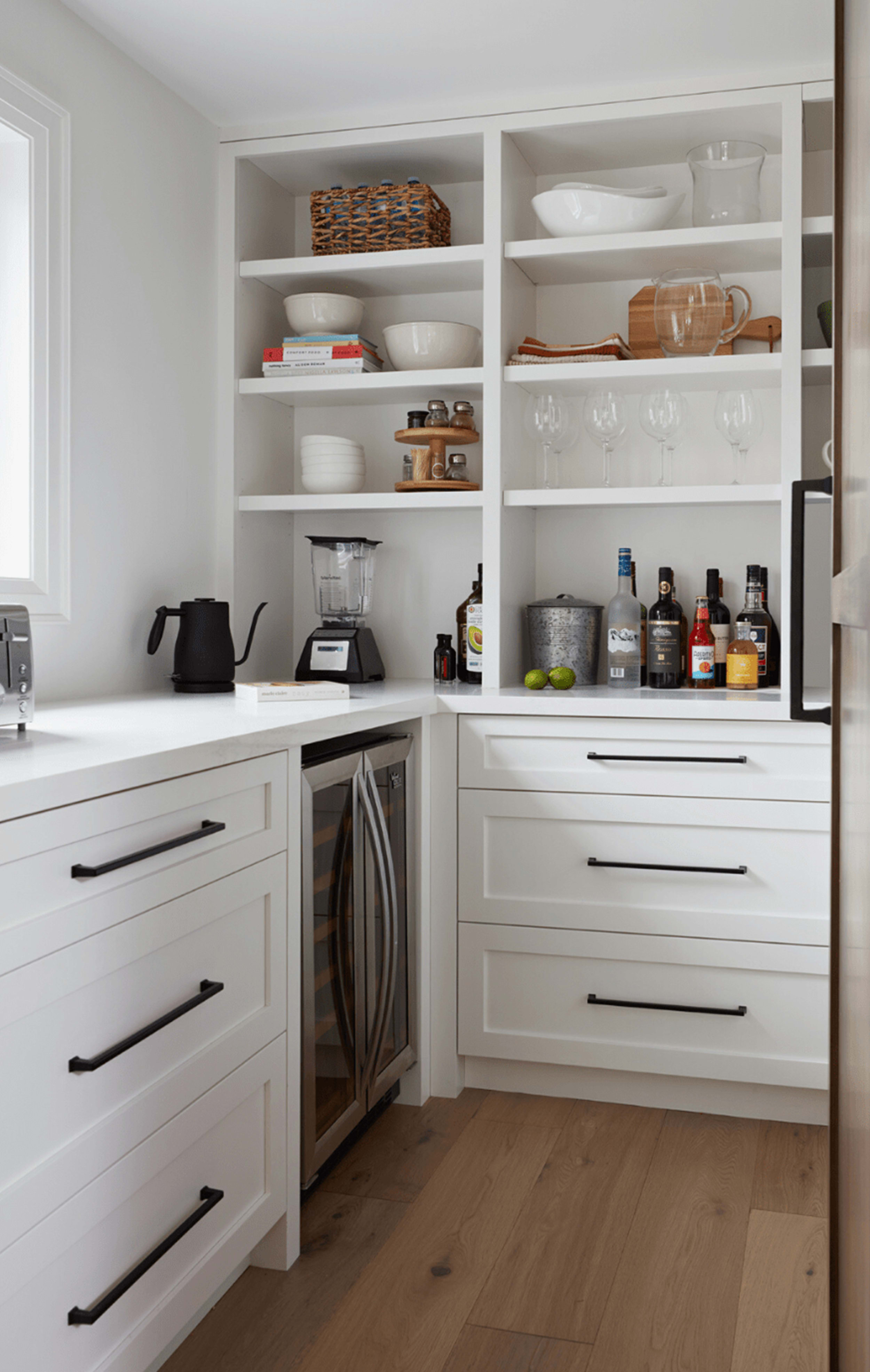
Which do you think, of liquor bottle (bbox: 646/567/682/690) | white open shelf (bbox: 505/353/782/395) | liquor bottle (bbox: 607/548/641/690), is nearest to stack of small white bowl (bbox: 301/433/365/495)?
white open shelf (bbox: 505/353/782/395)

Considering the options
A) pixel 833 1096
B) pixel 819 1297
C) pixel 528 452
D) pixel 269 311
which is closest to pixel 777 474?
pixel 528 452

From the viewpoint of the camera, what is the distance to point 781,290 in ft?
8.77

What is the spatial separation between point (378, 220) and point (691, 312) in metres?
0.81

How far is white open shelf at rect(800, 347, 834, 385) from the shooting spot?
8.27ft

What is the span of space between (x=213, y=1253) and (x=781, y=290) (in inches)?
91.0

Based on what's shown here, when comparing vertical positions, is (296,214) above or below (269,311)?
above

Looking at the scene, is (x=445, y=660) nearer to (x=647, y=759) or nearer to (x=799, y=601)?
(x=647, y=759)

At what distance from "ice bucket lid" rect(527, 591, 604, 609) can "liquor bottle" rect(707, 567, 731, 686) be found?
27 cm

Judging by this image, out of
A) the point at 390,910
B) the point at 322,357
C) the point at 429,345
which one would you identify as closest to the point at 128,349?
the point at 322,357

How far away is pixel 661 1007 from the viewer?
95.6 inches

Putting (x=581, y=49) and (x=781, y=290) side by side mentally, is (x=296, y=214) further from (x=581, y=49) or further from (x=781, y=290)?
(x=781, y=290)

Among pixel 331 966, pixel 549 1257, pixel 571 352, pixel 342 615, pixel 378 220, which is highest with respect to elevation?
pixel 378 220

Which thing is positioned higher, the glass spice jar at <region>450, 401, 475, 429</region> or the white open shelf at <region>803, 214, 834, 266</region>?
the white open shelf at <region>803, 214, 834, 266</region>

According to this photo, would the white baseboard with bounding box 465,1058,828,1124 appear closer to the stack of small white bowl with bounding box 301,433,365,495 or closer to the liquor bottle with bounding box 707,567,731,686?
the liquor bottle with bounding box 707,567,731,686
